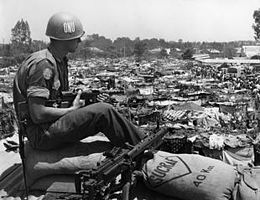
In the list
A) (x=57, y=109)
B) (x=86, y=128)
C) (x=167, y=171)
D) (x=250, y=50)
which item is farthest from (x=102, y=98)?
(x=250, y=50)

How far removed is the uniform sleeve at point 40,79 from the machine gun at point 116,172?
2.86 feet

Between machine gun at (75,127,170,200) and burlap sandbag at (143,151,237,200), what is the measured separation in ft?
0.48

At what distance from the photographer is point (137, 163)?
4.05 meters

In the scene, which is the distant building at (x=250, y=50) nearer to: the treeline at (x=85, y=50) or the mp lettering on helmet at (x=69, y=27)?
the treeline at (x=85, y=50)

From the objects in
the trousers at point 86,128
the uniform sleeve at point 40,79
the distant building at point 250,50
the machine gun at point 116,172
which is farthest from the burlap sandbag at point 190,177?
the distant building at point 250,50

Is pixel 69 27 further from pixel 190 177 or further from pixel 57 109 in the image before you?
pixel 190 177

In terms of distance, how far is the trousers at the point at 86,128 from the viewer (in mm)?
4016

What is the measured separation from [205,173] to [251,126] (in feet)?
40.5

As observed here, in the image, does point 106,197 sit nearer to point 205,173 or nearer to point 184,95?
point 205,173

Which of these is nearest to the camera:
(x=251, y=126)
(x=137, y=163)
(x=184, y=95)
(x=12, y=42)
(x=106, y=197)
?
(x=106, y=197)

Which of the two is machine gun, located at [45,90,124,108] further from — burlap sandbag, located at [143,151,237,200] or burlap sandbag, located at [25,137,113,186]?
burlap sandbag, located at [143,151,237,200]

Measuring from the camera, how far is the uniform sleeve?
3.90 m

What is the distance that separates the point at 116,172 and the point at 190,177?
0.78m

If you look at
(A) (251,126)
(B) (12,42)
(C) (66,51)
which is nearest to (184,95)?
(A) (251,126)
